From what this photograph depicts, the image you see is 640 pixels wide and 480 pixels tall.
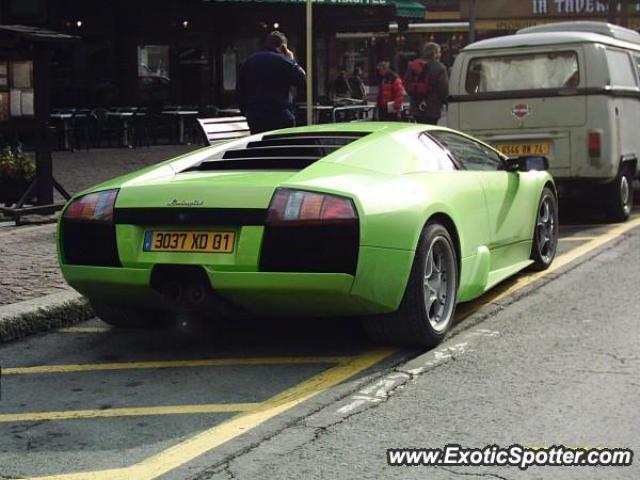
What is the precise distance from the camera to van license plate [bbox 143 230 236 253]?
17.4 ft

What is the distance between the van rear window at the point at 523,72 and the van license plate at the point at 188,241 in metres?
6.69

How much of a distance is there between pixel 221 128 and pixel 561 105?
3531 millimetres

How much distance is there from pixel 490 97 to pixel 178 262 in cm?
678

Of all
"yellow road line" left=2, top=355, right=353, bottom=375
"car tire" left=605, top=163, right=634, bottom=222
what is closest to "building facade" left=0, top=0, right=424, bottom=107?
"car tire" left=605, top=163, right=634, bottom=222

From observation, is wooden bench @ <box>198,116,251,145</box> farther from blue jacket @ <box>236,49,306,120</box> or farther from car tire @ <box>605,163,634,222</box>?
car tire @ <box>605,163,634,222</box>

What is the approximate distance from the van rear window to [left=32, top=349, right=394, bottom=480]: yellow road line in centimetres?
627

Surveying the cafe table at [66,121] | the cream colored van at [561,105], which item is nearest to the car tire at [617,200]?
the cream colored van at [561,105]

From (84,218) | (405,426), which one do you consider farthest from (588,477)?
(84,218)

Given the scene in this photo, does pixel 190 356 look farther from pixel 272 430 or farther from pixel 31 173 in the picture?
pixel 31 173

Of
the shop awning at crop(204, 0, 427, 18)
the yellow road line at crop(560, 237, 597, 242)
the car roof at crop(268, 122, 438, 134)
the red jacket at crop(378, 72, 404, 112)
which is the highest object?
the shop awning at crop(204, 0, 427, 18)

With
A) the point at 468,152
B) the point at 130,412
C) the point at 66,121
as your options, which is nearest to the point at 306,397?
the point at 130,412

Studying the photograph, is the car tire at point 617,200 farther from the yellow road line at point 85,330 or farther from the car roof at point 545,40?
the yellow road line at point 85,330

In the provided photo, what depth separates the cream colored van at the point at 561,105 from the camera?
10938mm

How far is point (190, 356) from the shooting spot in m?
5.76
